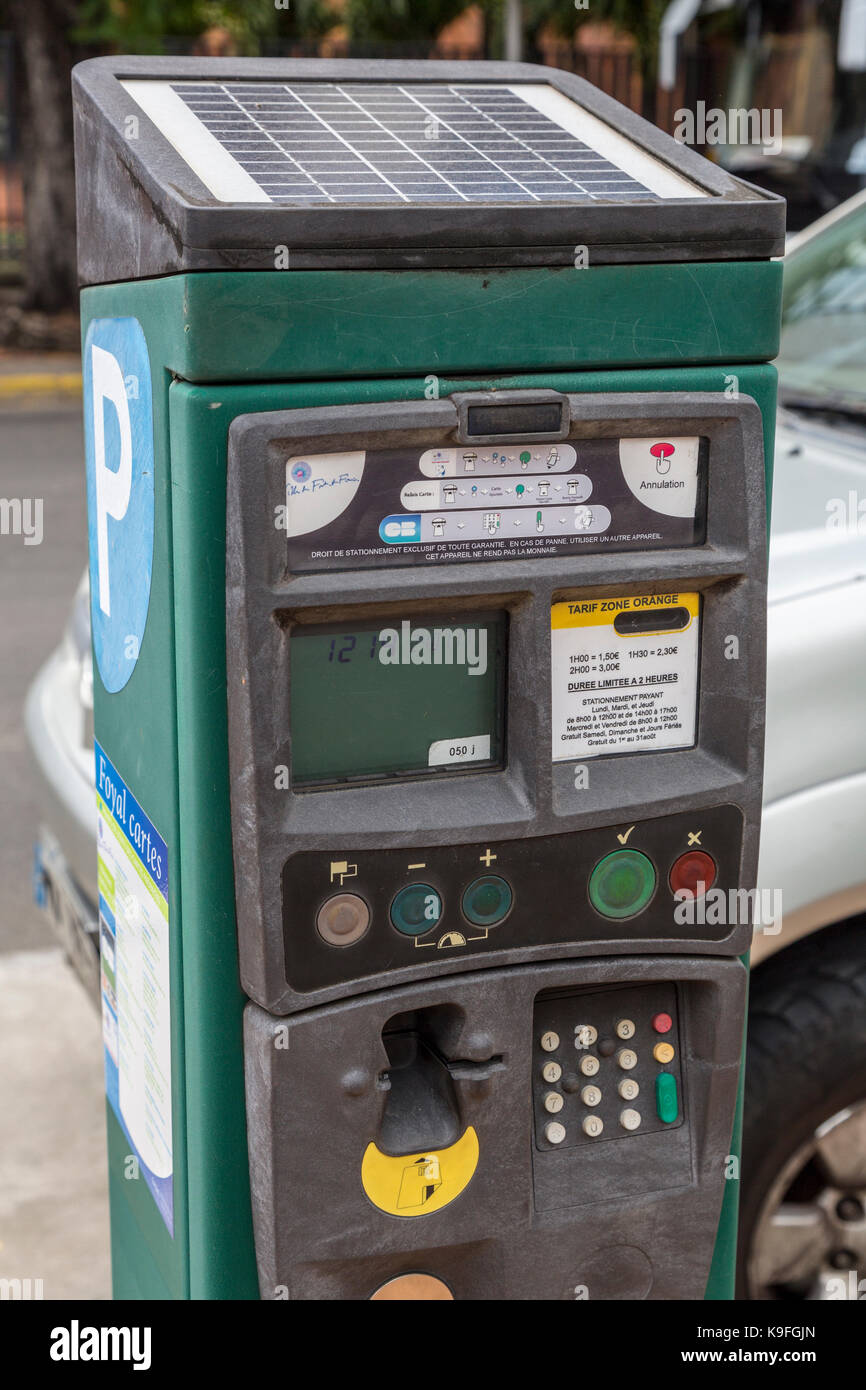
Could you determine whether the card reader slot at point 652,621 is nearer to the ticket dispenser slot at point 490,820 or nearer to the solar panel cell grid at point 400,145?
the ticket dispenser slot at point 490,820

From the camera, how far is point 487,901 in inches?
61.3

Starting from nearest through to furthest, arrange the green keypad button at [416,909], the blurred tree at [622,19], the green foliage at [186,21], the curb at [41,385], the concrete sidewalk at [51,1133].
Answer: the green keypad button at [416,909] → the concrete sidewalk at [51,1133] → the curb at [41,385] → the green foliage at [186,21] → the blurred tree at [622,19]

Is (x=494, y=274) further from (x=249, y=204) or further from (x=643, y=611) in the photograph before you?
(x=643, y=611)

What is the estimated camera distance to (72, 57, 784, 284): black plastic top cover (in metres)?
1.40

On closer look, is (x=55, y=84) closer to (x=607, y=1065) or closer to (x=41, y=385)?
(x=41, y=385)

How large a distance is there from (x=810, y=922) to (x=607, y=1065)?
1.95 ft

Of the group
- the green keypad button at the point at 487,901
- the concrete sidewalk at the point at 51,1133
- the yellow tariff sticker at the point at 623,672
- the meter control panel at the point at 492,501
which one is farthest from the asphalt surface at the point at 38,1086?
the meter control panel at the point at 492,501

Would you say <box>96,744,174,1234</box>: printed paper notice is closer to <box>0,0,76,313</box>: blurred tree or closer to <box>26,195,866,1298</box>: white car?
<box>26,195,866,1298</box>: white car

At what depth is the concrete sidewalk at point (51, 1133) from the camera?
9.42ft

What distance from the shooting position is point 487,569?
4.83ft

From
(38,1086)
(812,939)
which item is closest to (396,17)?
(38,1086)

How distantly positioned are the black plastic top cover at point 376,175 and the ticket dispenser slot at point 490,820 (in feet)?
0.51

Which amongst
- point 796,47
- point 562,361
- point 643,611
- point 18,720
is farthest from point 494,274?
point 796,47

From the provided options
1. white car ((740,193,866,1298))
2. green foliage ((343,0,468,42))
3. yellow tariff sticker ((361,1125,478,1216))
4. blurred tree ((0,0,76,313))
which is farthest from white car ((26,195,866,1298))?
green foliage ((343,0,468,42))
